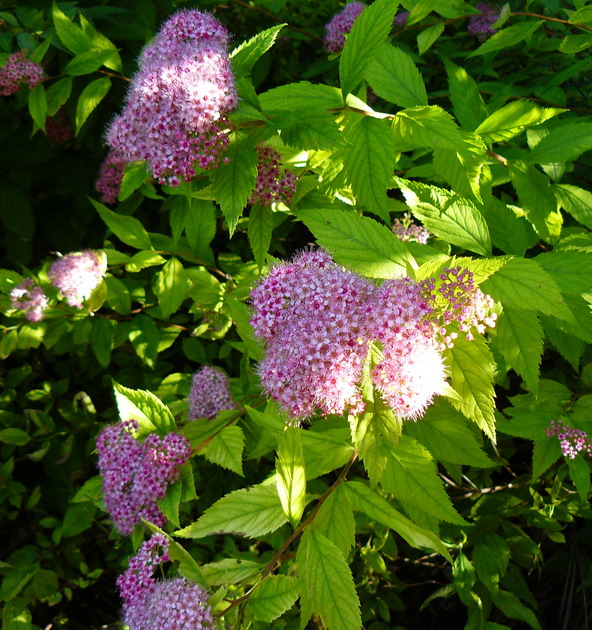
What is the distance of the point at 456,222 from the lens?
4.65ft

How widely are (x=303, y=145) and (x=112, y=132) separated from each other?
2.00ft

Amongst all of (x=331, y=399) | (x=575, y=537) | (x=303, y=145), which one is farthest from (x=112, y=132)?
(x=575, y=537)

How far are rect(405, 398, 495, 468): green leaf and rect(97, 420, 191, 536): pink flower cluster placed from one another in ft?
2.32

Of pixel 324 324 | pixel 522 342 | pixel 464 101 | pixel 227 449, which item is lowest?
pixel 227 449

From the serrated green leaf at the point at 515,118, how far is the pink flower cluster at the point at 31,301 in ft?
6.72

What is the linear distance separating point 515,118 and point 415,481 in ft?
3.60

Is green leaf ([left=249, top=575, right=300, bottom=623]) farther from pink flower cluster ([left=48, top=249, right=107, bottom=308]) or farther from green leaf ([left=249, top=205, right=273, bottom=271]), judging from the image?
pink flower cluster ([left=48, top=249, right=107, bottom=308])

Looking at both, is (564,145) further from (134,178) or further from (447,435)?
(134,178)

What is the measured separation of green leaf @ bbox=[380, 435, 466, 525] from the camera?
1300mm

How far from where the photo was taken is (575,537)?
2.37m

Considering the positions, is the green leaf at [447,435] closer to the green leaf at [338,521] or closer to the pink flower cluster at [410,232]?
the green leaf at [338,521]

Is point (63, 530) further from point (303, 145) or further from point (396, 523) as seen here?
point (303, 145)

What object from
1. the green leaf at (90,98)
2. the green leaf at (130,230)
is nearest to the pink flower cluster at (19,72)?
the green leaf at (90,98)

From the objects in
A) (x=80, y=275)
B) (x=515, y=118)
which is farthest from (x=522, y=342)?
(x=80, y=275)
